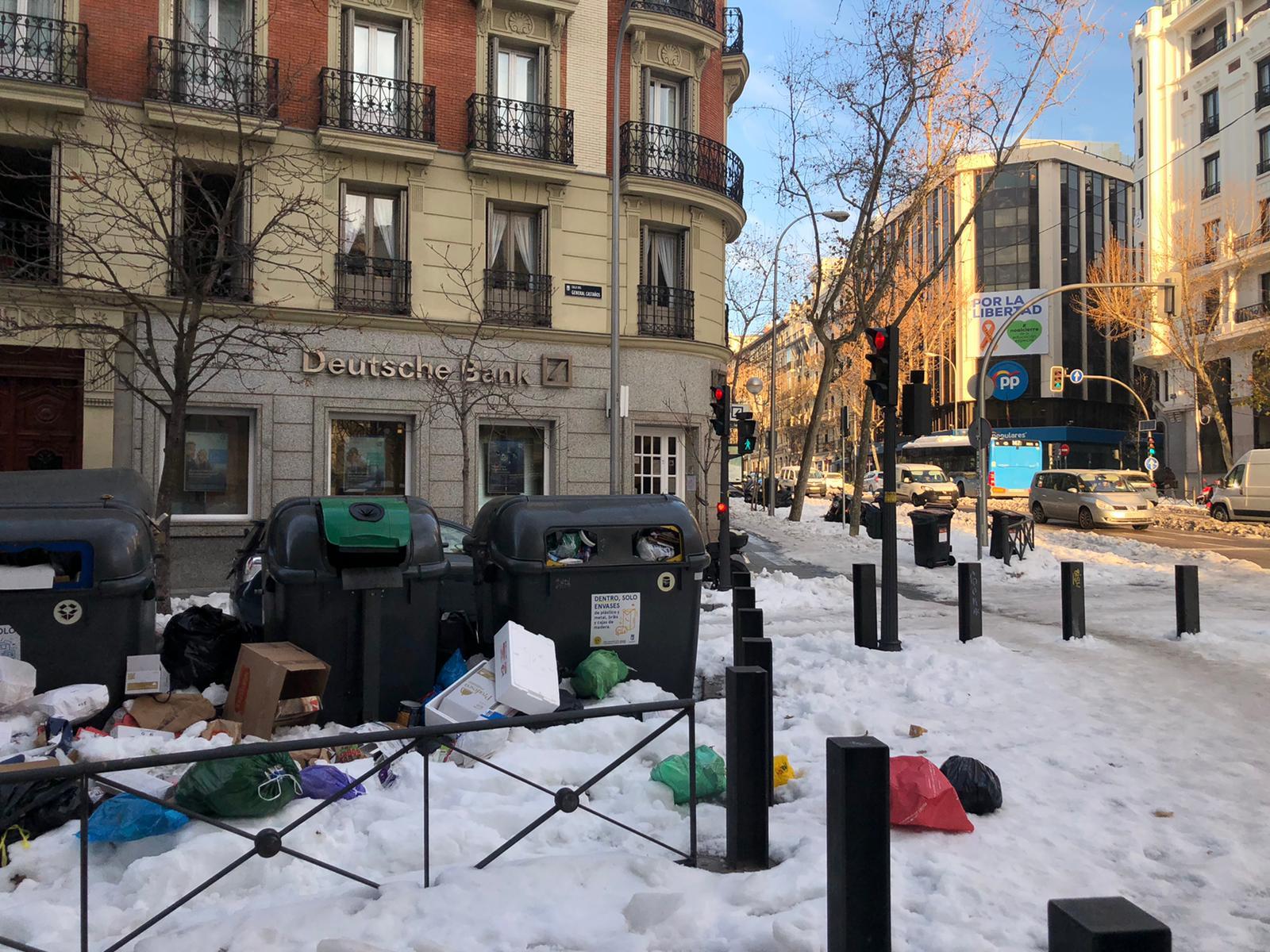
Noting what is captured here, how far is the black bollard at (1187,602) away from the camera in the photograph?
9.60m

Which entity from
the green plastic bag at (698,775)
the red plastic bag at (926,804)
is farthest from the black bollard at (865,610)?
the red plastic bag at (926,804)

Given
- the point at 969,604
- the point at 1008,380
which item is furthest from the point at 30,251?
the point at 1008,380

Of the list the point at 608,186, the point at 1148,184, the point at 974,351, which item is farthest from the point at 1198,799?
the point at 974,351

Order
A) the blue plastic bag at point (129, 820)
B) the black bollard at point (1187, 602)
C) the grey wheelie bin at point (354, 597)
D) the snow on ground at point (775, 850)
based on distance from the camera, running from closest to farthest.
A: the snow on ground at point (775, 850) → the blue plastic bag at point (129, 820) → the grey wheelie bin at point (354, 597) → the black bollard at point (1187, 602)

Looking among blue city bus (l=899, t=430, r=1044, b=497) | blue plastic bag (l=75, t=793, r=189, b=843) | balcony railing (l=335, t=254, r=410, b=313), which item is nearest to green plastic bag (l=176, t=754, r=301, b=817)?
blue plastic bag (l=75, t=793, r=189, b=843)

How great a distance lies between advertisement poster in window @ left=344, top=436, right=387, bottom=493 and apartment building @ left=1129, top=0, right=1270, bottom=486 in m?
33.1

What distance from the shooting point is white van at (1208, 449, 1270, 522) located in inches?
1143

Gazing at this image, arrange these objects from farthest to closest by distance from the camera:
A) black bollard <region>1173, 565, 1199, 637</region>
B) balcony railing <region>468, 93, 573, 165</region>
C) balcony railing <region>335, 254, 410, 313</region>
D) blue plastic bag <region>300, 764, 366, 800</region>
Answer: balcony railing <region>468, 93, 573, 165</region>
balcony railing <region>335, 254, 410, 313</region>
black bollard <region>1173, 565, 1199, 637</region>
blue plastic bag <region>300, 764, 366, 800</region>

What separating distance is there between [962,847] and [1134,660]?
17.3 ft

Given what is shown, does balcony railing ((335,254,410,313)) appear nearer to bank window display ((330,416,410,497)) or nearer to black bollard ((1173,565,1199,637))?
bank window display ((330,416,410,497))

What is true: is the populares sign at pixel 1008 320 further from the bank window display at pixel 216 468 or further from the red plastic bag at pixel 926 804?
the red plastic bag at pixel 926 804

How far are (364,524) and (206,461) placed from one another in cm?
1171

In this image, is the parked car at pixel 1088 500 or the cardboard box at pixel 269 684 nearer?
the cardboard box at pixel 269 684

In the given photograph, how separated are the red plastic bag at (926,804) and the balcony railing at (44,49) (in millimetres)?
16541
